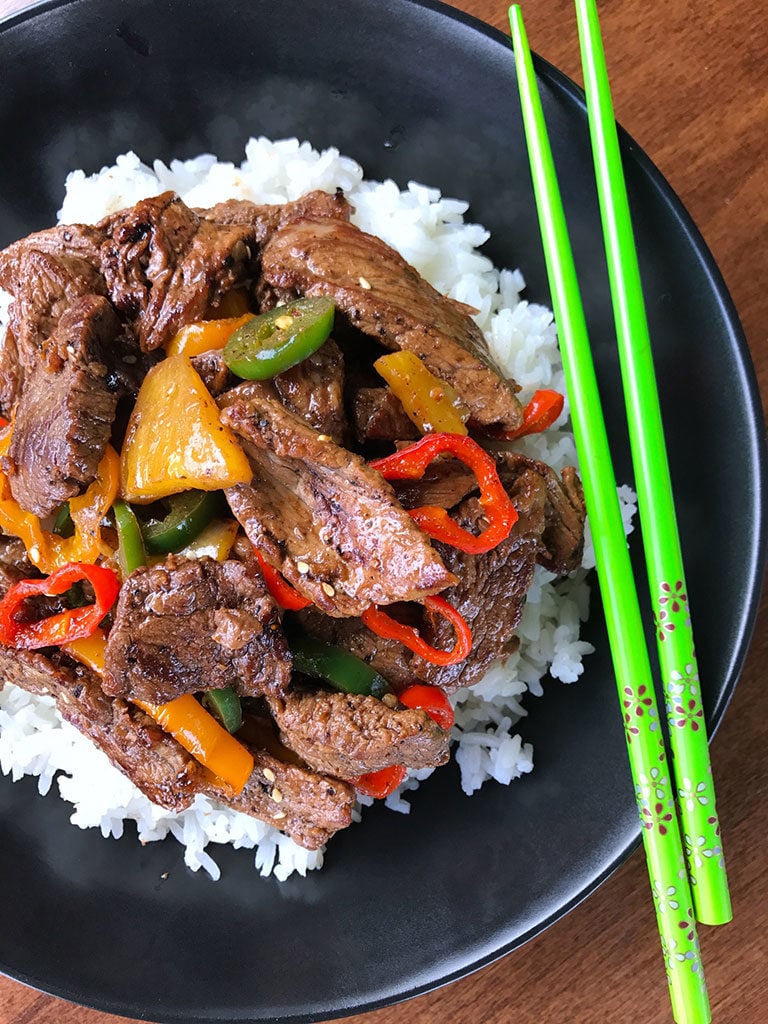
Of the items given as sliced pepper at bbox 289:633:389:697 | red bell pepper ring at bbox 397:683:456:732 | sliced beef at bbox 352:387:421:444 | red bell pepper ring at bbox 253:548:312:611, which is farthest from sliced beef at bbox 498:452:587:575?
red bell pepper ring at bbox 253:548:312:611

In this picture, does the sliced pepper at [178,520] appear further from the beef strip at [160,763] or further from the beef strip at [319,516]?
the beef strip at [160,763]

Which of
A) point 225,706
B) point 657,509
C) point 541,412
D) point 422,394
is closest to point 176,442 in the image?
point 422,394

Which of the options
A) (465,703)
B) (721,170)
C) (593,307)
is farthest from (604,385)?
(465,703)

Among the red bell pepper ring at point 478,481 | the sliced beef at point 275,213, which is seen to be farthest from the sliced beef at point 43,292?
the red bell pepper ring at point 478,481

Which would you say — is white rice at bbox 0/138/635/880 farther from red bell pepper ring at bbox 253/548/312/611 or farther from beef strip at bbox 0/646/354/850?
red bell pepper ring at bbox 253/548/312/611

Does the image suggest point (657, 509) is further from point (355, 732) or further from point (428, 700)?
point (355, 732)
